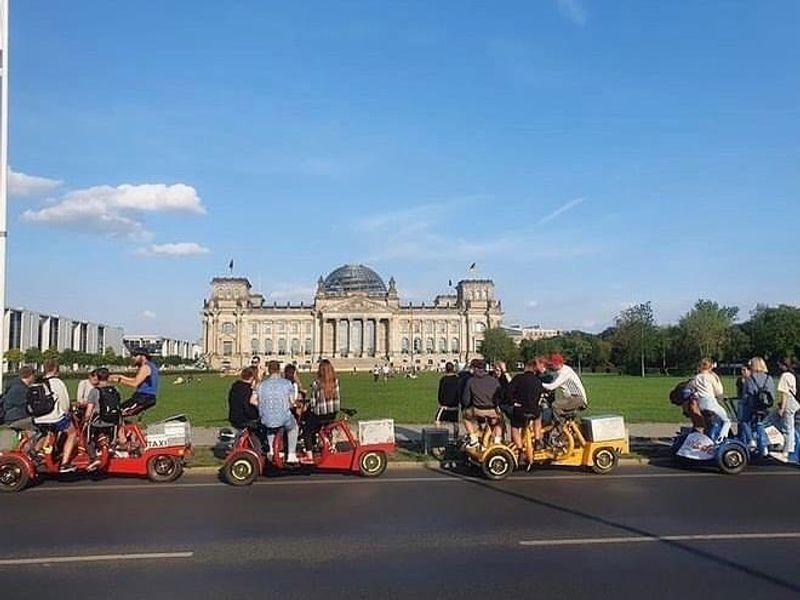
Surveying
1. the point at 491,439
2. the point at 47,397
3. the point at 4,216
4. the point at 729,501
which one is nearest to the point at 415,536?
the point at 729,501

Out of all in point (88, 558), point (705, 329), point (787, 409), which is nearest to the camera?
point (88, 558)

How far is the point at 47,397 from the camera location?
1446cm

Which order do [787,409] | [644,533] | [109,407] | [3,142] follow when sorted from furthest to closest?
[3,142]
[787,409]
[109,407]
[644,533]

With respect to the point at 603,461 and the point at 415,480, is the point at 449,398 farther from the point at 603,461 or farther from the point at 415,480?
the point at 603,461

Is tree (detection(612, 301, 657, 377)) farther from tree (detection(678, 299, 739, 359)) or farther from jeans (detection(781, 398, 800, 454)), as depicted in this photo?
jeans (detection(781, 398, 800, 454))

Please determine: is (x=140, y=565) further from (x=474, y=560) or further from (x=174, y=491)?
(x=174, y=491)

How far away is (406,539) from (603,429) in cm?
719

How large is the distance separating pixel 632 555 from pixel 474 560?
5.82 feet

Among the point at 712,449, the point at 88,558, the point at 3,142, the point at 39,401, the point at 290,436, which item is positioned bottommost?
the point at 88,558

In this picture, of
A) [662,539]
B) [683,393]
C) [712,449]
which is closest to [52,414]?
[662,539]

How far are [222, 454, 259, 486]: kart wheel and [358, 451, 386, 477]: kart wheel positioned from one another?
206cm

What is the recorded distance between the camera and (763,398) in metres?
17.4

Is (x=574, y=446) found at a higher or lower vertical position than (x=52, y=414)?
lower

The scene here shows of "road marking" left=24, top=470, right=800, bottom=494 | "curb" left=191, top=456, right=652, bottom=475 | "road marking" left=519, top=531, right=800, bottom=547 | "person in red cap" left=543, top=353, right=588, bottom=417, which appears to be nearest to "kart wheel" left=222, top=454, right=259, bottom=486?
"road marking" left=24, top=470, right=800, bottom=494
